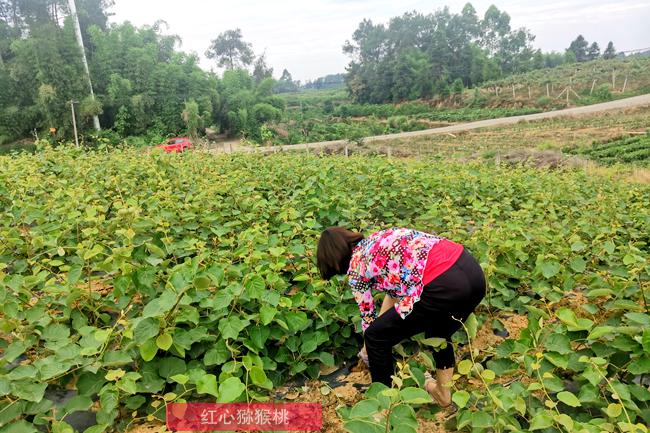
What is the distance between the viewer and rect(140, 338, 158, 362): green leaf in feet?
6.05

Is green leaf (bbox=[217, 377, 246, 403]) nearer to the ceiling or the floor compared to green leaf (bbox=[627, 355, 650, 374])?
nearer to the ceiling

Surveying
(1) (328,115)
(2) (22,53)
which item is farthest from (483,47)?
(2) (22,53)

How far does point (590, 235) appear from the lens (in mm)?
3441

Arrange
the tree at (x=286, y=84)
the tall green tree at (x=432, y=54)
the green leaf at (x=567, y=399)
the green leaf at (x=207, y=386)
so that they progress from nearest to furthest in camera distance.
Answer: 1. the green leaf at (x=567, y=399)
2. the green leaf at (x=207, y=386)
3. the tall green tree at (x=432, y=54)
4. the tree at (x=286, y=84)

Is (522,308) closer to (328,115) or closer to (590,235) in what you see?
(590,235)

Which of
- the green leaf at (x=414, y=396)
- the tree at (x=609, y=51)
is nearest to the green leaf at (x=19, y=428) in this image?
the green leaf at (x=414, y=396)

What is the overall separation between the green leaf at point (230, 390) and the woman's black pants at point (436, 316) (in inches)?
28.9

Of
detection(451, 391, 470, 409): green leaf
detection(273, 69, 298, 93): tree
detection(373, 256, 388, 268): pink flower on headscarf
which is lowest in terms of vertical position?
detection(451, 391, 470, 409): green leaf

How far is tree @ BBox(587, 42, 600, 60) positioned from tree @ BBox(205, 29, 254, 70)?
49.8 meters

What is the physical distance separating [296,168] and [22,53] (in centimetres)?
2394

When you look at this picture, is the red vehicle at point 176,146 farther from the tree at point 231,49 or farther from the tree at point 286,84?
the tree at point 286,84

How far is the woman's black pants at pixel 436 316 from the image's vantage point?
2.02 m

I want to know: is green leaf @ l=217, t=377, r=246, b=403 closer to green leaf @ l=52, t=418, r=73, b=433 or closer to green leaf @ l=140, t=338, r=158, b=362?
green leaf @ l=140, t=338, r=158, b=362

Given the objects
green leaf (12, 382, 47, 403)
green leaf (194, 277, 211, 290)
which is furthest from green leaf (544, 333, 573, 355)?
green leaf (12, 382, 47, 403)
